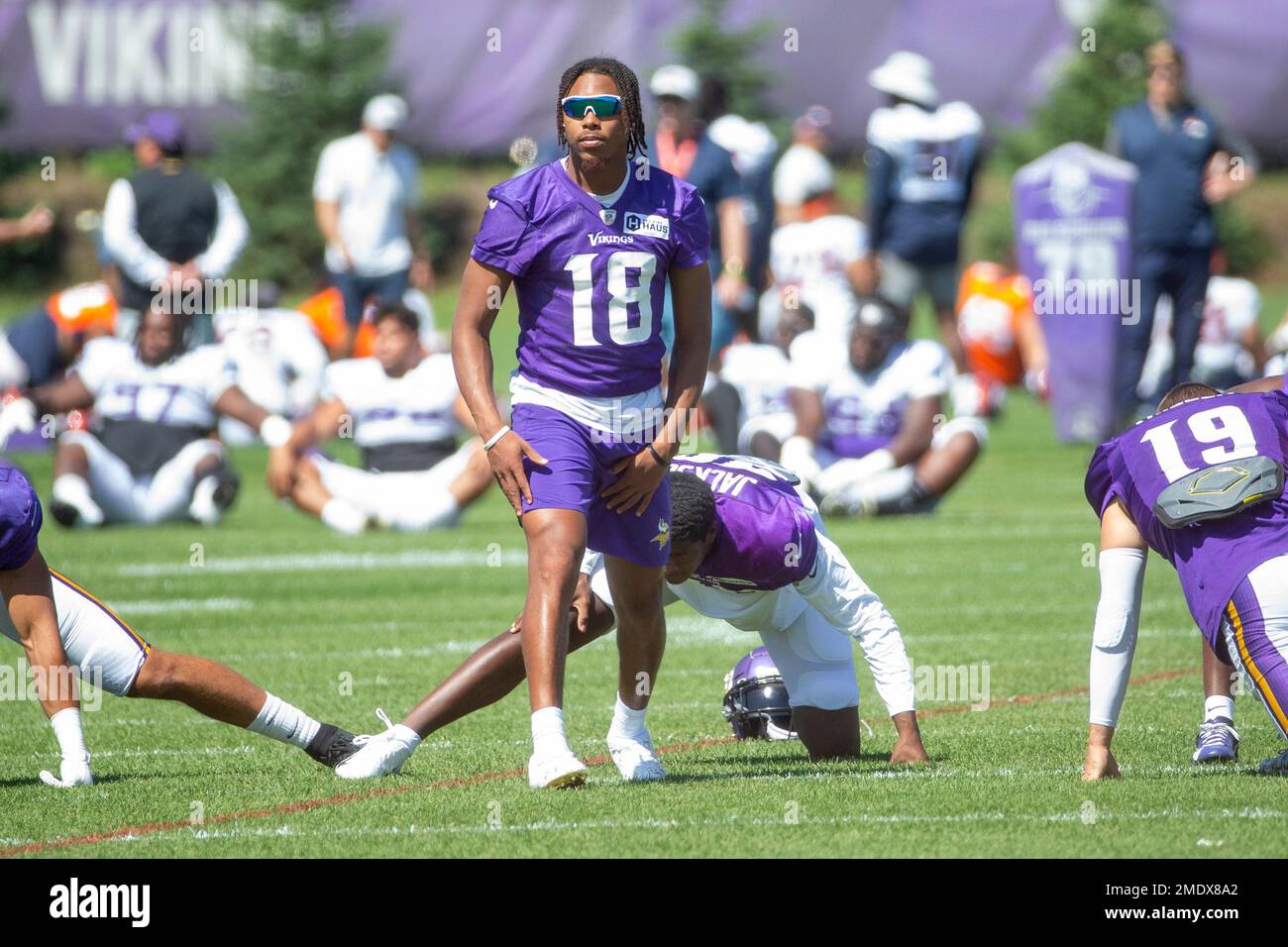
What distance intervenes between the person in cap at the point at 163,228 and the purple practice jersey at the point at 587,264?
9339mm

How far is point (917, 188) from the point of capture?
1501 centimetres

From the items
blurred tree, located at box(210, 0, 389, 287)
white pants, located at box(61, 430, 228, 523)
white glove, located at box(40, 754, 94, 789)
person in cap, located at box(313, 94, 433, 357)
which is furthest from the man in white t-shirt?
blurred tree, located at box(210, 0, 389, 287)

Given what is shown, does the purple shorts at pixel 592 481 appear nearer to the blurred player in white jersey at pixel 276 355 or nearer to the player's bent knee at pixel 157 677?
the player's bent knee at pixel 157 677

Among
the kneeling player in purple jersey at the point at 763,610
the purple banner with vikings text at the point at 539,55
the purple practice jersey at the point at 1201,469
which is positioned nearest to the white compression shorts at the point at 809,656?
the kneeling player in purple jersey at the point at 763,610

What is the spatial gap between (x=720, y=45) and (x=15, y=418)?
774 inches

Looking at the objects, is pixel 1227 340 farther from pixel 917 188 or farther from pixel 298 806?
pixel 298 806

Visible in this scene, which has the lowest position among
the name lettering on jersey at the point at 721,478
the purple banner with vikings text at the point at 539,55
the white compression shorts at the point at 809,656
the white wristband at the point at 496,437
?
the white compression shorts at the point at 809,656

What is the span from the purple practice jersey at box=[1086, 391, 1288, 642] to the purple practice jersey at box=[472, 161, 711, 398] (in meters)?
1.30

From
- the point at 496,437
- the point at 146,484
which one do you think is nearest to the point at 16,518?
the point at 496,437

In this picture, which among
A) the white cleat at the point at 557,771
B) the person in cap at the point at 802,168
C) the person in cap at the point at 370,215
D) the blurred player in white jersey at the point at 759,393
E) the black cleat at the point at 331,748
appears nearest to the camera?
the white cleat at the point at 557,771

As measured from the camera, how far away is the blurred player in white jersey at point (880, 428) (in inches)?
511

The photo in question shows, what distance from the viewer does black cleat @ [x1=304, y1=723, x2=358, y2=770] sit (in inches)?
237
